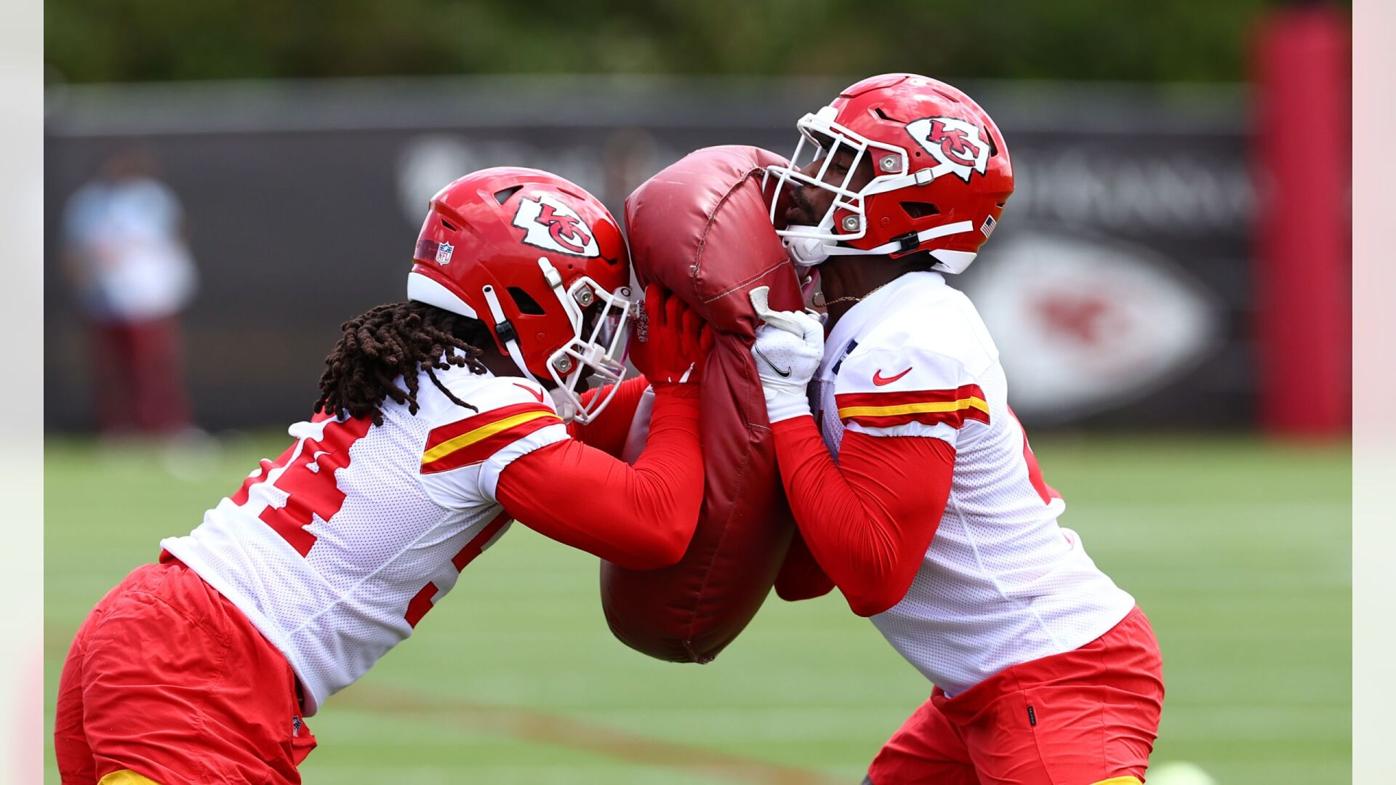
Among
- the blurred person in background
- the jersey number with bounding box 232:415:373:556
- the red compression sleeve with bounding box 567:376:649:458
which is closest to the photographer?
the jersey number with bounding box 232:415:373:556

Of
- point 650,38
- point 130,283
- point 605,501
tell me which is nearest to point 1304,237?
point 130,283

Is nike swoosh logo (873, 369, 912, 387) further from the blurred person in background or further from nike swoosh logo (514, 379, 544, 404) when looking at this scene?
the blurred person in background

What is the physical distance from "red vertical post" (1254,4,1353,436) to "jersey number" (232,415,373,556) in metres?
13.0

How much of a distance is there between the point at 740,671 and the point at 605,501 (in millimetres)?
3822

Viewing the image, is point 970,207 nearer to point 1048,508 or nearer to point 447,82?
point 1048,508

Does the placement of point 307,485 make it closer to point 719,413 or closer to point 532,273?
point 532,273

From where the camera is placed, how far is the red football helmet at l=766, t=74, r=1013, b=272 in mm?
3447

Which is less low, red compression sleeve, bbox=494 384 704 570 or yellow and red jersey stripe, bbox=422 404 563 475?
yellow and red jersey stripe, bbox=422 404 563 475

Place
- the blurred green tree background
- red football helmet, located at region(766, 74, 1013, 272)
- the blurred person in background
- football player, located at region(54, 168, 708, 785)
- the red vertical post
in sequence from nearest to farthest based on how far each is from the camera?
football player, located at region(54, 168, 708, 785) < red football helmet, located at region(766, 74, 1013, 272) < the blurred person in background < the red vertical post < the blurred green tree background

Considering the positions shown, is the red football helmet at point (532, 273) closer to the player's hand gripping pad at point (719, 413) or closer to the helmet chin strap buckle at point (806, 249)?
the player's hand gripping pad at point (719, 413)

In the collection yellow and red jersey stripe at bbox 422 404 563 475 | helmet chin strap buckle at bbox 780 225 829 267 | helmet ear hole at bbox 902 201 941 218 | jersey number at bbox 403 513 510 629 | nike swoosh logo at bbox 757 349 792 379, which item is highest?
helmet ear hole at bbox 902 201 941 218

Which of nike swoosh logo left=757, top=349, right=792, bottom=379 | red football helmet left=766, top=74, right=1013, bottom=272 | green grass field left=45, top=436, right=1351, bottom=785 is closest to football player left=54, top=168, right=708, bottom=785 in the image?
nike swoosh logo left=757, top=349, right=792, bottom=379

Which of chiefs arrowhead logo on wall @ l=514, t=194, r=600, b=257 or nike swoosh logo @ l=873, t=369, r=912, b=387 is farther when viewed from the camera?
chiefs arrowhead logo on wall @ l=514, t=194, r=600, b=257

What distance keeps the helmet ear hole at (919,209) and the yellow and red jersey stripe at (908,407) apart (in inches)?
13.5
